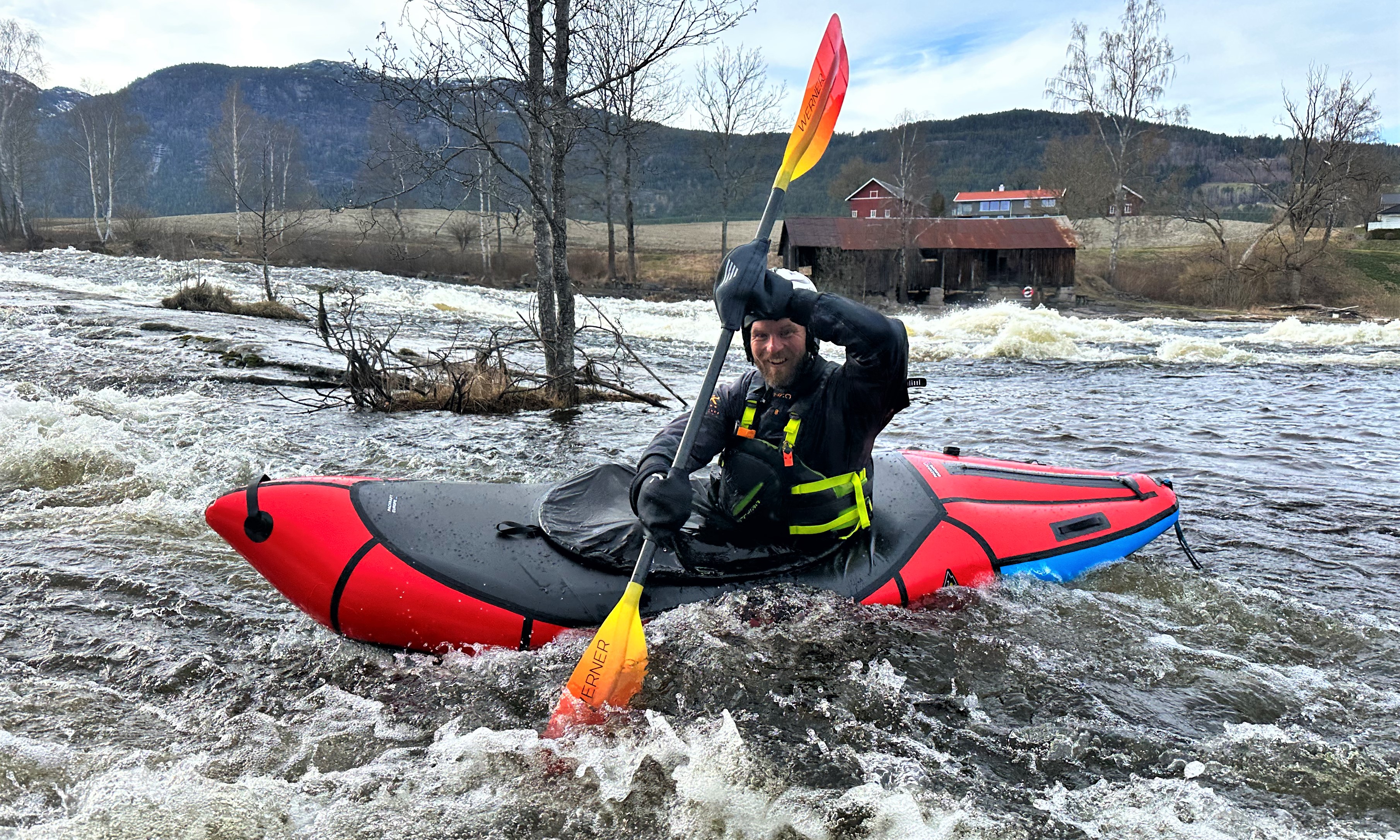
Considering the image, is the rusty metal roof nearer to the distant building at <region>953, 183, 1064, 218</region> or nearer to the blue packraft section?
the blue packraft section

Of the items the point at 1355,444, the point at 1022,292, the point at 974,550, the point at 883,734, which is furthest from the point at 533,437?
the point at 1022,292

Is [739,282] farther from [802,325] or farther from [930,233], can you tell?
[930,233]

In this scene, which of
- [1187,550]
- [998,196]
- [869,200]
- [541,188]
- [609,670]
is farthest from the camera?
[998,196]

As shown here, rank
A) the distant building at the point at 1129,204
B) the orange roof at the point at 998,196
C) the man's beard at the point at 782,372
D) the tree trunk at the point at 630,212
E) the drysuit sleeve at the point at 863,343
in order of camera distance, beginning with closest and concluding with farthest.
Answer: the drysuit sleeve at the point at 863,343
the man's beard at the point at 782,372
the tree trunk at the point at 630,212
the distant building at the point at 1129,204
the orange roof at the point at 998,196

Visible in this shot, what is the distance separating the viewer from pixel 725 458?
10.6ft

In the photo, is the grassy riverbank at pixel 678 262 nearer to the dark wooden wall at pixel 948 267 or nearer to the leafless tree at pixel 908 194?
the dark wooden wall at pixel 948 267

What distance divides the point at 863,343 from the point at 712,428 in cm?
67

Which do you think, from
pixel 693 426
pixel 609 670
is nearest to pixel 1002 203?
pixel 693 426

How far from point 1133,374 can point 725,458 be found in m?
9.38

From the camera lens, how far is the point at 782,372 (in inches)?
120

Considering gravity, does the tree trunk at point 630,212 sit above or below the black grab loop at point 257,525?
above

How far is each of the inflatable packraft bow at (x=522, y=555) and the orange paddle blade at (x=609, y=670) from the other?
0.20 metres

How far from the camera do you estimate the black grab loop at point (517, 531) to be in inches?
121

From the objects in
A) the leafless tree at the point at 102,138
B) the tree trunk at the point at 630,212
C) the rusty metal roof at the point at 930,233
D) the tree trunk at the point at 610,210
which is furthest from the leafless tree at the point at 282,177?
the rusty metal roof at the point at 930,233
